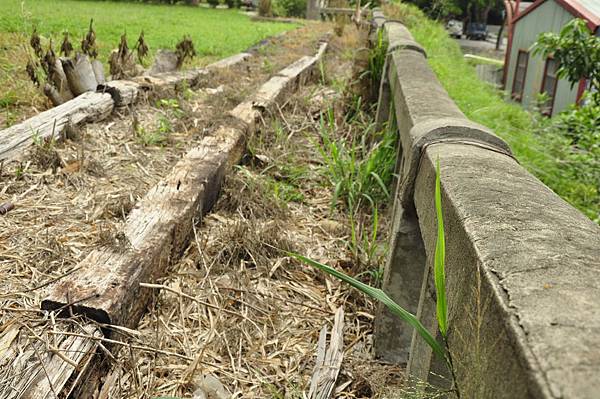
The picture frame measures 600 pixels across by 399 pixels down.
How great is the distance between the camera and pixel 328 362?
2145 mm

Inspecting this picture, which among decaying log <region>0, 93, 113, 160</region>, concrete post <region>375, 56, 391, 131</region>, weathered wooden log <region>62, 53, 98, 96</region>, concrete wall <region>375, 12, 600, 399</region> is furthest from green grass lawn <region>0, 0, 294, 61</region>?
concrete wall <region>375, 12, 600, 399</region>

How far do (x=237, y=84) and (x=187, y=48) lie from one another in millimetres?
1175

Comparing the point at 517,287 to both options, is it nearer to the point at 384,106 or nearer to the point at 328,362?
the point at 328,362

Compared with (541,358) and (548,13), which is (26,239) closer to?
(541,358)

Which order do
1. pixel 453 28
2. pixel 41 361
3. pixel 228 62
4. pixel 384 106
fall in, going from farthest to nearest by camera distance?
pixel 453 28
pixel 228 62
pixel 384 106
pixel 41 361

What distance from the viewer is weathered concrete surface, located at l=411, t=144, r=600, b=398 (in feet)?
2.43

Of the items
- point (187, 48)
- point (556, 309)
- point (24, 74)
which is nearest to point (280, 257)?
point (556, 309)

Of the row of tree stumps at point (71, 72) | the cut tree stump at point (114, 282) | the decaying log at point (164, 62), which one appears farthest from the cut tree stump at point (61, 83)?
the cut tree stump at point (114, 282)

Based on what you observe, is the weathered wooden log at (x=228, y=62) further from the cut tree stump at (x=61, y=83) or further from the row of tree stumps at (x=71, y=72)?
the cut tree stump at (x=61, y=83)

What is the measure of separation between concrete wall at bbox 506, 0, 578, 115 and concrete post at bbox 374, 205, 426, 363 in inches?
475

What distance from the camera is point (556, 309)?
32.9 inches

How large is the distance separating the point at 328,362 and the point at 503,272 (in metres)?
1.30

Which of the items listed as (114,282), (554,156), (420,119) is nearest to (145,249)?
(114,282)

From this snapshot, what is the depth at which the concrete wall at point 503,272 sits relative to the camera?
2.49ft
